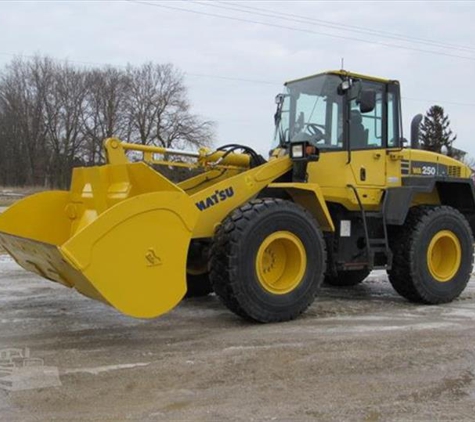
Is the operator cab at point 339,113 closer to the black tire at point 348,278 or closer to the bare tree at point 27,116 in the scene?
the black tire at point 348,278

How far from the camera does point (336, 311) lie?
6.74 m

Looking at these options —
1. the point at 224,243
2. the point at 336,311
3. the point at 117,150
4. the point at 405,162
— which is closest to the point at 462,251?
the point at 405,162

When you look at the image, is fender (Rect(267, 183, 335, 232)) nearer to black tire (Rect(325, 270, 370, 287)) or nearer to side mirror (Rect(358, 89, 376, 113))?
side mirror (Rect(358, 89, 376, 113))

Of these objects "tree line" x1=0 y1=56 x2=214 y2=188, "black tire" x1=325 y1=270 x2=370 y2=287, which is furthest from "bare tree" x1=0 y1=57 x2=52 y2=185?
"black tire" x1=325 y1=270 x2=370 y2=287

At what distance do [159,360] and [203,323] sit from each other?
4.25ft

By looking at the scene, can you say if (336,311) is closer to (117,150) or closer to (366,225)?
(366,225)

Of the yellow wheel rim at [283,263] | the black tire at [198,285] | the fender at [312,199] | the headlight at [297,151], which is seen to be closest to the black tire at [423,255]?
the fender at [312,199]

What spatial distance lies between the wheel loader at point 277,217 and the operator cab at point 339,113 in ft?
0.05

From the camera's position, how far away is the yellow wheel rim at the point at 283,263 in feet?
19.5

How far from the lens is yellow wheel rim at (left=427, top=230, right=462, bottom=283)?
24.4 ft

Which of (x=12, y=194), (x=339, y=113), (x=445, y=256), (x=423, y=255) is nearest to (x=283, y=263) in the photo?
(x=339, y=113)

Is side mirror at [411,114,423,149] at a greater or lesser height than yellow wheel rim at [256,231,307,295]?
greater

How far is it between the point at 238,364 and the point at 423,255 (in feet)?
11.0

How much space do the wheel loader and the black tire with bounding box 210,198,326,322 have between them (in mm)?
13
